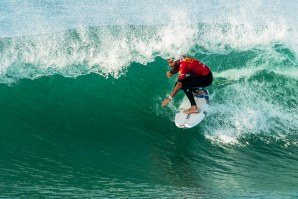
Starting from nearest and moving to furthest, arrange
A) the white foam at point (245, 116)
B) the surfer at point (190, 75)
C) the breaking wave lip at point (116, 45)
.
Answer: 1. the surfer at point (190, 75)
2. the white foam at point (245, 116)
3. the breaking wave lip at point (116, 45)

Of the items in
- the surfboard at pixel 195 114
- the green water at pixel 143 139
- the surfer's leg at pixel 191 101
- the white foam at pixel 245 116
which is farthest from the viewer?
the white foam at pixel 245 116

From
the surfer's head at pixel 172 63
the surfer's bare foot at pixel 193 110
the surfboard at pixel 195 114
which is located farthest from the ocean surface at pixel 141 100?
the surfer's head at pixel 172 63

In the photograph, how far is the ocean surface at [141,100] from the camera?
354 inches

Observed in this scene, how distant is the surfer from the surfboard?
0.12m

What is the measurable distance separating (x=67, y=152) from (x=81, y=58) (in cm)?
337

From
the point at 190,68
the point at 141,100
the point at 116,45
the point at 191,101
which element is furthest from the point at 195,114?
the point at 116,45

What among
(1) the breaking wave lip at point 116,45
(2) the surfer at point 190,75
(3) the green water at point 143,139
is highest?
(1) the breaking wave lip at point 116,45

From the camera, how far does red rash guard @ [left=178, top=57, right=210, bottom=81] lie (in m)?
10.1

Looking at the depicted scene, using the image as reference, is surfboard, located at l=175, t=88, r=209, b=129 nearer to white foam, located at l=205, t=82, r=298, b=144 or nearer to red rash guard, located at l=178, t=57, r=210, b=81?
white foam, located at l=205, t=82, r=298, b=144

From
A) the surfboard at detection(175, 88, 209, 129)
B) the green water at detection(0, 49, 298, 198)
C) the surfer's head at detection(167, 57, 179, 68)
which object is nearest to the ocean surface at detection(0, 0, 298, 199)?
the green water at detection(0, 49, 298, 198)

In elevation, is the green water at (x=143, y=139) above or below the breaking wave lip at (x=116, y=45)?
below

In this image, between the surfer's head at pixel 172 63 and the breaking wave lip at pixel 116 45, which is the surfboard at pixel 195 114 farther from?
the breaking wave lip at pixel 116 45

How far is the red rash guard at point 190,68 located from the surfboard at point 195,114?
689 millimetres

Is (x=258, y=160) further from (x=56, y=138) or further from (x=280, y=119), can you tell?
(x=56, y=138)
